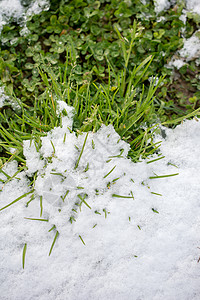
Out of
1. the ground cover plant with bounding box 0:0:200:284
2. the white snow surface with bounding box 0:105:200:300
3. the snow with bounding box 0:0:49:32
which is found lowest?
the white snow surface with bounding box 0:105:200:300

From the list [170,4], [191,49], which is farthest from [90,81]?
[170,4]

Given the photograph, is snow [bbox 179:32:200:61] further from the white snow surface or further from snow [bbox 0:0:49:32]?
snow [bbox 0:0:49:32]

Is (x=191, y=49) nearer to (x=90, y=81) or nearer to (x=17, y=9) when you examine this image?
(x=90, y=81)

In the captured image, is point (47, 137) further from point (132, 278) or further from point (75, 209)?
point (132, 278)

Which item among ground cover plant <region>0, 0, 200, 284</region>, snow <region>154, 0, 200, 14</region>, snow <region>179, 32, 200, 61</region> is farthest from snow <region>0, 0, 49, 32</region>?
snow <region>179, 32, 200, 61</region>

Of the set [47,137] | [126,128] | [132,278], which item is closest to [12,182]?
[47,137]
